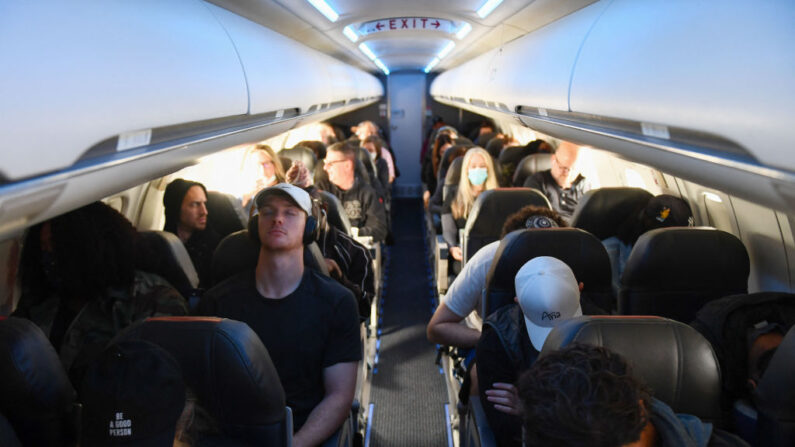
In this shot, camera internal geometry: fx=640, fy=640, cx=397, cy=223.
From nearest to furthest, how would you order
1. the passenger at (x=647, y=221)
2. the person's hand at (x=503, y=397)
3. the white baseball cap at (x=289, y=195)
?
the person's hand at (x=503, y=397) → the white baseball cap at (x=289, y=195) → the passenger at (x=647, y=221)

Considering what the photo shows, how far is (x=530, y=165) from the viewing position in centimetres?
709

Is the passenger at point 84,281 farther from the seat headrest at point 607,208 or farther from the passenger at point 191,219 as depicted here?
the seat headrest at point 607,208

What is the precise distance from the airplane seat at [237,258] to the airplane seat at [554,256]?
89 centimetres

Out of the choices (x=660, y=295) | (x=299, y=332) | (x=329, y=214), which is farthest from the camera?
(x=329, y=214)

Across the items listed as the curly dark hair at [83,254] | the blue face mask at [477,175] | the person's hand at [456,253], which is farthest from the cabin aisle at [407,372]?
the curly dark hair at [83,254]

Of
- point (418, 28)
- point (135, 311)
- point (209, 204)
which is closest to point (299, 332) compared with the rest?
point (135, 311)

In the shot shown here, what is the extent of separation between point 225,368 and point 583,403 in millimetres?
1050

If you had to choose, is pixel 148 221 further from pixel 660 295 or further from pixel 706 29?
pixel 706 29

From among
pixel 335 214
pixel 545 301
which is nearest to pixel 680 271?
pixel 545 301

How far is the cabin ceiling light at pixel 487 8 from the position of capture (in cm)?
481

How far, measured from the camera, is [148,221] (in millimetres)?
4969

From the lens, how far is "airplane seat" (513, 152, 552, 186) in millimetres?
7078

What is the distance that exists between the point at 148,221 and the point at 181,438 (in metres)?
3.53

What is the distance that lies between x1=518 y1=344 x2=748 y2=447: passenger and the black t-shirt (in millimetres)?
1394
